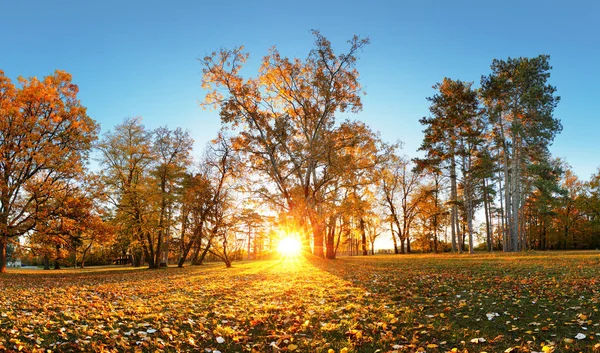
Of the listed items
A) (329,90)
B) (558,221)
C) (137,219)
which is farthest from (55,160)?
(558,221)

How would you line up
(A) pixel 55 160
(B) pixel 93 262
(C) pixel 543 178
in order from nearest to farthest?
(A) pixel 55 160 < (C) pixel 543 178 < (B) pixel 93 262

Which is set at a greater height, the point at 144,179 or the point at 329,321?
the point at 144,179

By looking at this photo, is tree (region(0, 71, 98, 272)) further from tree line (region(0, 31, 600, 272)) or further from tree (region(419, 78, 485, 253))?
tree (region(419, 78, 485, 253))

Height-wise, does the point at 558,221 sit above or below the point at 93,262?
above

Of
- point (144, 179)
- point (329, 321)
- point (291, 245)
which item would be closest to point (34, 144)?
point (144, 179)

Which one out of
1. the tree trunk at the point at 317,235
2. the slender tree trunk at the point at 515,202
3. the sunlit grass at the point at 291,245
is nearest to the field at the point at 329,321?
the tree trunk at the point at 317,235

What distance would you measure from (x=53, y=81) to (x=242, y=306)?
23.9 meters

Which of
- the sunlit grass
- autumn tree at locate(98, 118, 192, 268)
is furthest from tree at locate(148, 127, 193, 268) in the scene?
the sunlit grass

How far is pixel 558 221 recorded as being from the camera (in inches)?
1954

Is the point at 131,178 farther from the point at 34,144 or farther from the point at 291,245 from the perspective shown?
the point at 291,245

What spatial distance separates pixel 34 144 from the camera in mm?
21641

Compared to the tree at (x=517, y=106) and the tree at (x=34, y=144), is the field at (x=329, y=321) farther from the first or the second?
the tree at (x=517, y=106)

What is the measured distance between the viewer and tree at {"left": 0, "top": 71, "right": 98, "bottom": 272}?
20891mm

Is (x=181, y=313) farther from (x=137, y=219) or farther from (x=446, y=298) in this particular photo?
(x=137, y=219)
